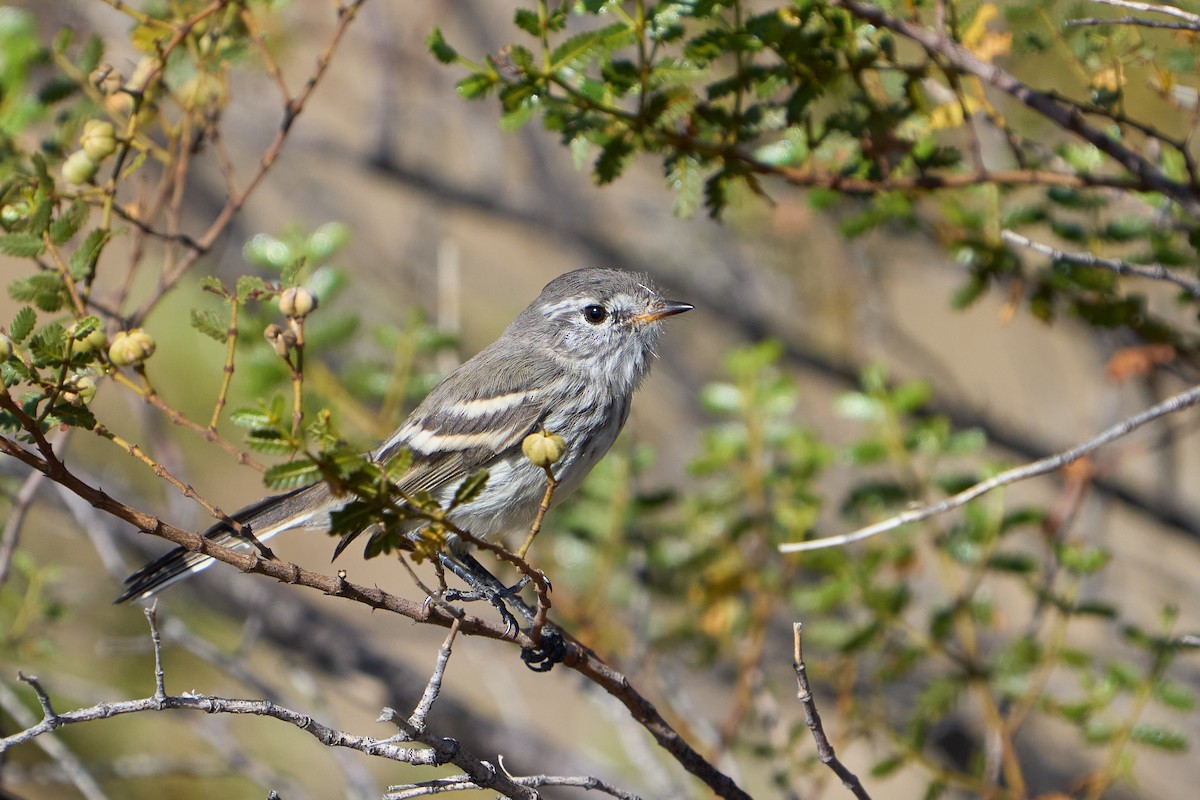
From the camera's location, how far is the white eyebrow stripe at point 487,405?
3330 millimetres

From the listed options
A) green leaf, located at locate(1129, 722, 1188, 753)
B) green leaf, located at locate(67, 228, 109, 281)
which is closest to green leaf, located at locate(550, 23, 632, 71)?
green leaf, located at locate(67, 228, 109, 281)

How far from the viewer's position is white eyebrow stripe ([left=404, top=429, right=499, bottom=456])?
10.6 ft

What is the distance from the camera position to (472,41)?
6.24 metres

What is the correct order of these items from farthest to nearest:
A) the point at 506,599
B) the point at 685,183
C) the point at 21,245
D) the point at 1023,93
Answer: the point at 506,599 < the point at 685,183 < the point at 1023,93 < the point at 21,245

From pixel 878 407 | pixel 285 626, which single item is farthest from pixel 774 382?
pixel 285 626

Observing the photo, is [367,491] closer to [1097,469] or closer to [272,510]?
[272,510]

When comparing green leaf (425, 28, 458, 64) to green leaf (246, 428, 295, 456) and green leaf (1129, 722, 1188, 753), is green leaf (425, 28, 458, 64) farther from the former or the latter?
green leaf (1129, 722, 1188, 753)

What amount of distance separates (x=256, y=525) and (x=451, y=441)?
642mm

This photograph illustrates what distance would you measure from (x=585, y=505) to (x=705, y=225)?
276 centimetres

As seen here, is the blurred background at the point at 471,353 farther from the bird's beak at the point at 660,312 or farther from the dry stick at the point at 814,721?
the dry stick at the point at 814,721

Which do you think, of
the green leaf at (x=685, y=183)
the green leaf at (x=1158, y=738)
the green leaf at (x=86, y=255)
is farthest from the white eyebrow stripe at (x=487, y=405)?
the green leaf at (x=1158, y=738)

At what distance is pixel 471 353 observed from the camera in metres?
6.33

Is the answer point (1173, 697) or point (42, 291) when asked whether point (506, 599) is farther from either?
point (1173, 697)

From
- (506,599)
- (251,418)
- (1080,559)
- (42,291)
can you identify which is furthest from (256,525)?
(1080,559)
